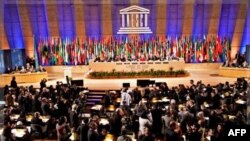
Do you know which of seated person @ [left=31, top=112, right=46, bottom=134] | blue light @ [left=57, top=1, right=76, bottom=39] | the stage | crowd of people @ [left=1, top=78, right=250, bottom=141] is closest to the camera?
crowd of people @ [left=1, top=78, right=250, bottom=141]

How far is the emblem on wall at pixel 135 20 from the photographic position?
2466cm

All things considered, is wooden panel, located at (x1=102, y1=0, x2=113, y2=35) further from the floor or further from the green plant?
the green plant

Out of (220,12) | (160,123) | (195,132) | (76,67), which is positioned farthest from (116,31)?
(195,132)

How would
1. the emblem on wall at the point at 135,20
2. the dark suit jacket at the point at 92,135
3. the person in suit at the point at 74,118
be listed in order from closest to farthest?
the dark suit jacket at the point at 92,135 < the person in suit at the point at 74,118 < the emblem on wall at the point at 135,20

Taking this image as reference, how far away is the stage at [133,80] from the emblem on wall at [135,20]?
417 cm

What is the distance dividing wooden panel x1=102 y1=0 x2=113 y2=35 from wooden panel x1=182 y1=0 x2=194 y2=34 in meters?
5.59

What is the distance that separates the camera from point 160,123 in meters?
10.6

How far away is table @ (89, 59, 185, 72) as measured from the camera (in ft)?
70.8

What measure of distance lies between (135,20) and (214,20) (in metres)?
6.23

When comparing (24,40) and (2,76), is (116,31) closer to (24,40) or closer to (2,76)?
(24,40)

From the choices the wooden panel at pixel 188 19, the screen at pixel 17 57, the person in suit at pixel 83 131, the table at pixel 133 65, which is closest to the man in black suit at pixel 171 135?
the person in suit at pixel 83 131

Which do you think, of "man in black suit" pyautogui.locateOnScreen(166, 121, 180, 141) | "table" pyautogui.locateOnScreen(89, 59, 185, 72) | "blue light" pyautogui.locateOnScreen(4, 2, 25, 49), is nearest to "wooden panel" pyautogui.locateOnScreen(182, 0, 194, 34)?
"table" pyautogui.locateOnScreen(89, 59, 185, 72)

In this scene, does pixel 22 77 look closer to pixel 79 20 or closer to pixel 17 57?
pixel 17 57

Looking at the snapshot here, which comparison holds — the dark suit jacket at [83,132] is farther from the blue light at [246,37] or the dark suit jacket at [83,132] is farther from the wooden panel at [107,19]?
the blue light at [246,37]
